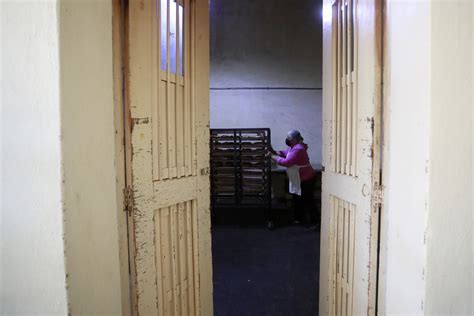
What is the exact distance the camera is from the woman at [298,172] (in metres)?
4.88

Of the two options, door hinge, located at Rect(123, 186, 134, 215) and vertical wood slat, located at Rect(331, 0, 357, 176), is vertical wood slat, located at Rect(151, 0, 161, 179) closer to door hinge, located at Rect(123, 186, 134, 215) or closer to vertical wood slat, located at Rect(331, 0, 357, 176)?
door hinge, located at Rect(123, 186, 134, 215)

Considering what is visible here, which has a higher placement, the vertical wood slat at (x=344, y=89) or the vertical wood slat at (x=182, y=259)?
the vertical wood slat at (x=344, y=89)

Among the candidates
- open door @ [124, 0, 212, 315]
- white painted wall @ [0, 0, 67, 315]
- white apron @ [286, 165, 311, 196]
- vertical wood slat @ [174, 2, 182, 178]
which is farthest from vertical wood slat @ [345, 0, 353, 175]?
white apron @ [286, 165, 311, 196]

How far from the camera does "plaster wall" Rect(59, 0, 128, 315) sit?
1.14 m

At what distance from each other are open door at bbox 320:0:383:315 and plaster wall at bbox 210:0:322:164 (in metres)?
4.00

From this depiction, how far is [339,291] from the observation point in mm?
1973

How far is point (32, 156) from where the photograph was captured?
1.14 metres

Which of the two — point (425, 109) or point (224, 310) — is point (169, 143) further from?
point (224, 310)

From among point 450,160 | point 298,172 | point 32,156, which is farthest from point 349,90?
point 298,172

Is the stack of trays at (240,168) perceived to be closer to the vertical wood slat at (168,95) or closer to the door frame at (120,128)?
the vertical wood slat at (168,95)

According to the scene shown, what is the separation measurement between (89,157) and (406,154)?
1123mm

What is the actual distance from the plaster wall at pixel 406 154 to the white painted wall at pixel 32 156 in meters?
1.17

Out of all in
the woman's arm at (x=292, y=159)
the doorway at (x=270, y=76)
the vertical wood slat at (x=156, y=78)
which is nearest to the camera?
the vertical wood slat at (x=156, y=78)

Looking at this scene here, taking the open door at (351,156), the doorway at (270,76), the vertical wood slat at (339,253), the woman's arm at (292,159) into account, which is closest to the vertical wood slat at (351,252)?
the open door at (351,156)
